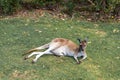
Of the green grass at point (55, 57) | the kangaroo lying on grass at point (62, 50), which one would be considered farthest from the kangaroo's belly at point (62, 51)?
the green grass at point (55, 57)

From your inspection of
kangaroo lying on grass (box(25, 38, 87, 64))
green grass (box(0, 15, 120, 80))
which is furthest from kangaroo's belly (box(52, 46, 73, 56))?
green grass (box(0, 15, 120, 80))

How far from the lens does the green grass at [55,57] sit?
7555mm

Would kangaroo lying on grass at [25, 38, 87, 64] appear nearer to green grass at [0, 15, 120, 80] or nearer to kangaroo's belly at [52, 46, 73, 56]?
kangaroo's belly at [52, 46, 73, 56]

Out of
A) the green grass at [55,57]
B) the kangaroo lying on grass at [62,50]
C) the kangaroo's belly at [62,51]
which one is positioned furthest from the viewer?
the kangaroo's belly at [62,51]

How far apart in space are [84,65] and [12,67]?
1.48m

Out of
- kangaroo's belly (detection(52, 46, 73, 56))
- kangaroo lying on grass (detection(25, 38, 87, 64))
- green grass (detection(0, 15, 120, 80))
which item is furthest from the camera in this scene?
kangaroo's belly (detection(52, 46, 73, 56))

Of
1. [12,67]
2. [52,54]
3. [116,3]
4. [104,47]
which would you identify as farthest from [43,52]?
[116,3]

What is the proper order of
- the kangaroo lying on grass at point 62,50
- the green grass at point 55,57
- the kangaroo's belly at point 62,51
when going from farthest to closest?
the kangaroo's belly at point 62,51 → the kangaroo lying on grass at point 62,50 → the green grass at point 55,57

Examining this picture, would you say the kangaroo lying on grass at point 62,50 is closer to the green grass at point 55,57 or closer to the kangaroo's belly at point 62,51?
the kangaroo's belly at point 62,51

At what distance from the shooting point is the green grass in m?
7.55

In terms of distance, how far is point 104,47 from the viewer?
29.5 feet

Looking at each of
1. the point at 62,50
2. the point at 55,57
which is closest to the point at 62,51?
the point at 62,50

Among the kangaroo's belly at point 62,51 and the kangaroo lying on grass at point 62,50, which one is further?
the kangaroo's belly at point 62,51

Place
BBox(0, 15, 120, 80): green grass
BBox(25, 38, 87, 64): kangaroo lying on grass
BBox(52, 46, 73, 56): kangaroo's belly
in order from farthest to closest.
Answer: BBox(52, 46, 73, 56): kangaroo's belly, BBox(25, 38, 87, 64): kangaroo lying on grass, BBox(0, 15, 120, 80): green grass
